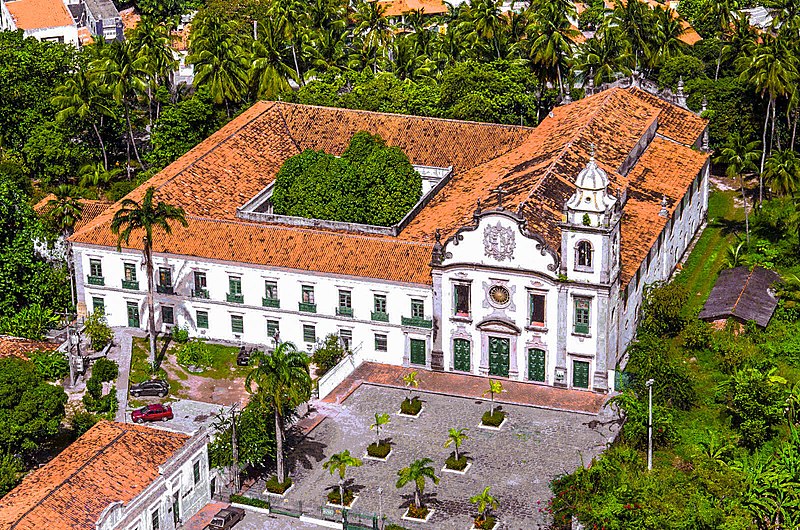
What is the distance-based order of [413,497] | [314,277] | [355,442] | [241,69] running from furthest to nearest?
1. [241,69]
2. [314,277]
3. [355,442]
4. [413,497]

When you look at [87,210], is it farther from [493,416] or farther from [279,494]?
[493,416]

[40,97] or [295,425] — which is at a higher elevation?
[40,97]

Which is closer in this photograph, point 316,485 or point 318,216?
point 316,485

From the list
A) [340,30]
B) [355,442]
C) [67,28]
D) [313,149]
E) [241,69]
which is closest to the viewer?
[355,442]

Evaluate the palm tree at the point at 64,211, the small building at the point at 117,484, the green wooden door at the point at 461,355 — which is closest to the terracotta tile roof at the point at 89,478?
the small building at the point at 117,484

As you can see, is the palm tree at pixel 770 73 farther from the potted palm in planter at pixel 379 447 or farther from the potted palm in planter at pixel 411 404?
the potted palm in planter at pixel 379 447

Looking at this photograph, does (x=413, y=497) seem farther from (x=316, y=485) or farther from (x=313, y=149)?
(x=313, y=149)

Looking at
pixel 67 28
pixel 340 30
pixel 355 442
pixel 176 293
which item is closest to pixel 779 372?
pixel 355 442
